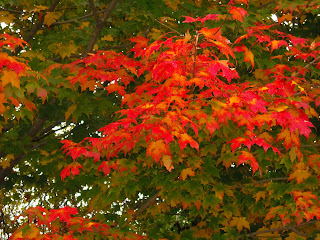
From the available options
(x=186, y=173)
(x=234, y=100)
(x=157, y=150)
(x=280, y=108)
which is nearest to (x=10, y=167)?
(x=186, y=173)

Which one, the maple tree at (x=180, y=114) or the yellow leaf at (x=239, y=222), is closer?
the maple tree at (x=180, y=114)

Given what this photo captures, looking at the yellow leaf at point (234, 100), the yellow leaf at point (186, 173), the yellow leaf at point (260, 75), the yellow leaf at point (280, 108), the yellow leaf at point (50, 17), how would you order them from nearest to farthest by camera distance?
1. the yellow leaf at point (234, 100)
2. the yellow leaf at point (280, 108)
3. the yellow leaf at point (186, 173)
4. the yellow leaf at point (260, 75)
5. the yellow leaf at point (50, 17)

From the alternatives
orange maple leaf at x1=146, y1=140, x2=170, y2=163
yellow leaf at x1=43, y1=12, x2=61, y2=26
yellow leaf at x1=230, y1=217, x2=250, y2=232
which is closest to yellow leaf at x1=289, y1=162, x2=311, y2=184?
yellow leaf at x1=230, y1=217, x2=250, y2=232

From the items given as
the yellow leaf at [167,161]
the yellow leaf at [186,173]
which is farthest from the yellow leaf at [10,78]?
the yellow leaf at [186,173]

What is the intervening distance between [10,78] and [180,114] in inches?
64.5

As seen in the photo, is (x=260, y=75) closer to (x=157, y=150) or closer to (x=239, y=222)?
(x=239, y=222)

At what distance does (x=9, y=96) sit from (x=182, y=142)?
1725mm

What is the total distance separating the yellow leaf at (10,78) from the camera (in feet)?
13.2

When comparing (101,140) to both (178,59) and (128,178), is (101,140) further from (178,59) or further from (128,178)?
(128,178)

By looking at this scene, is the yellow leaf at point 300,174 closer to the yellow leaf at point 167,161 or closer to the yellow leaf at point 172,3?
the yellow leaf at point 167,161

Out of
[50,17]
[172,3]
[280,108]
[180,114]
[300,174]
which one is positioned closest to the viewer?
[180,114]

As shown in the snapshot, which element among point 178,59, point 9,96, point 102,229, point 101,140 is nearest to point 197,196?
point 102,229

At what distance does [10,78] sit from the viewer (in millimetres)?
4043

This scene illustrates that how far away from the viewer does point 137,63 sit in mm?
5043
